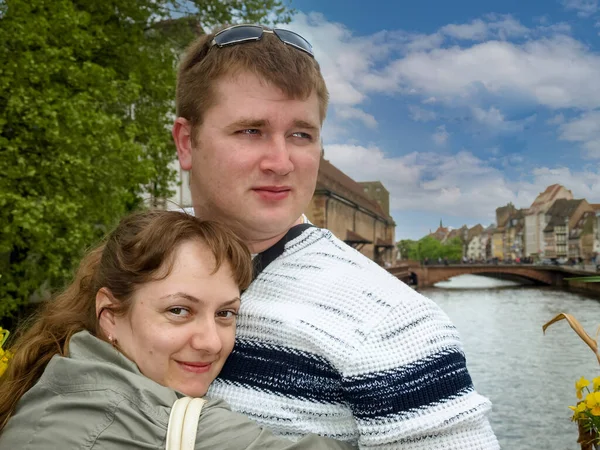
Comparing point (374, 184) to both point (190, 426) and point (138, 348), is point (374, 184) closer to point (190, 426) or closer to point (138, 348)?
point (138, 348)

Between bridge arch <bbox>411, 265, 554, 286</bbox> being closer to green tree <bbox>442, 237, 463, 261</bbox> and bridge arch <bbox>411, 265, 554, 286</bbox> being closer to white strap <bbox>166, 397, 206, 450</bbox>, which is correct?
green tree <bbox>442, 237, 463, 261</bbox>

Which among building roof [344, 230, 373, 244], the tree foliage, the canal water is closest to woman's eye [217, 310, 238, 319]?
the canal water

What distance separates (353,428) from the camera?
5.41ft

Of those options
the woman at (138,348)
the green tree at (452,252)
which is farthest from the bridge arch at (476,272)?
the woman at (138,348)

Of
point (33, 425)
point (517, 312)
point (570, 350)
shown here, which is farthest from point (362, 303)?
point (517, 312)

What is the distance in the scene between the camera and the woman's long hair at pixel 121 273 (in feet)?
5.35

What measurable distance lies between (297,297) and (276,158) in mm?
386

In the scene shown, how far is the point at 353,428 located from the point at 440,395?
0.26 metres

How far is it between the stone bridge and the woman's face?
185 ft

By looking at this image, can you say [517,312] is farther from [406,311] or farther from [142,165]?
[406,311]

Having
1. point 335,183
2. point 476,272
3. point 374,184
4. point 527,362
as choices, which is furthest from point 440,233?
point 527,362

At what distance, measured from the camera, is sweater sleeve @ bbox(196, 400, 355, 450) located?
1.36 meters

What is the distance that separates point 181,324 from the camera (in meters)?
1.61

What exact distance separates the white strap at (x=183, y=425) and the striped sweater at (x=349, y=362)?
11.9 inches
